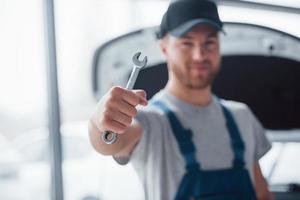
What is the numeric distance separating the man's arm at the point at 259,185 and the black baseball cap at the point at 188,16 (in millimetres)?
230

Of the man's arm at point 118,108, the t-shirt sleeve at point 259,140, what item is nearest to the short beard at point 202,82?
the t-shirt sleeve at point 259,140

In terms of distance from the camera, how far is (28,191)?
80 centimetres

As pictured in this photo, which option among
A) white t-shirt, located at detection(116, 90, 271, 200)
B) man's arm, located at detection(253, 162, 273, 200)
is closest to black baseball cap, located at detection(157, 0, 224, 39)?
white t-shirt, located at detection(116, 90, 271, 200)

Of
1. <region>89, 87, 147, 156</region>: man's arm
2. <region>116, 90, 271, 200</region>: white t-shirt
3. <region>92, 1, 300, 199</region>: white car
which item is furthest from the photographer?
<region>92, 1, 300, 199</region>: white car

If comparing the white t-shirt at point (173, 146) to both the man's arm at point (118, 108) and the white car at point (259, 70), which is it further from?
the man's arm at point (118, 108)

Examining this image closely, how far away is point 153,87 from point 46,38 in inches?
7.3

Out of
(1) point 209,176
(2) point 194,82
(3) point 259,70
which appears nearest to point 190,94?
(2) point 194,82

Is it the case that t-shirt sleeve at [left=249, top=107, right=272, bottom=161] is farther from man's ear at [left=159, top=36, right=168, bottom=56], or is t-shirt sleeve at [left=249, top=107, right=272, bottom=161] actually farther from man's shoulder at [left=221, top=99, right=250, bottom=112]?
man's ear at [left=159, top=36, right=168, bottom=56]

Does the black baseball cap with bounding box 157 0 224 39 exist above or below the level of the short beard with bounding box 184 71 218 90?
above

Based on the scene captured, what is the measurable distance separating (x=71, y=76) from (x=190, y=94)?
214 mm

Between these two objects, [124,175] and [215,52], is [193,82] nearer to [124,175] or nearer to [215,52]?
[215,52]

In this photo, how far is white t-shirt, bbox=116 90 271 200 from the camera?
1.81 ft

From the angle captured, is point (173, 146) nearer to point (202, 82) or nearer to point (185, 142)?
point (185, 142)

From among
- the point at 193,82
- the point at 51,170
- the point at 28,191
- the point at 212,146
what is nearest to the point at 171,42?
the point at 193,82
